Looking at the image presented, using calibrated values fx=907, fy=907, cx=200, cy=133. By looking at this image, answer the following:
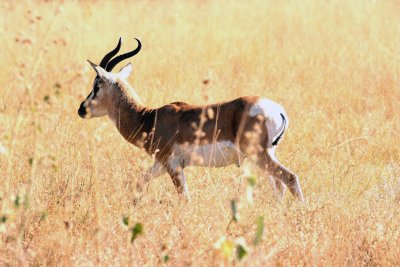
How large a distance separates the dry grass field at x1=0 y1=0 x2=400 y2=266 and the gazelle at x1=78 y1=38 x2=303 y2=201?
0.61 ft

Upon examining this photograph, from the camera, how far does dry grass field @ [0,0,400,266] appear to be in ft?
16.4

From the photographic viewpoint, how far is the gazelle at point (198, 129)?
21.3ft

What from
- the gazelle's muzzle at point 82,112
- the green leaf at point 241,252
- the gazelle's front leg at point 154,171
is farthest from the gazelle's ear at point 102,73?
the green leaf at point 241,252

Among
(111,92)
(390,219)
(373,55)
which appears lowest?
(373,55)

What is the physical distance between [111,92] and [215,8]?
24.7 ft

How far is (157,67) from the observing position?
36.3 ft

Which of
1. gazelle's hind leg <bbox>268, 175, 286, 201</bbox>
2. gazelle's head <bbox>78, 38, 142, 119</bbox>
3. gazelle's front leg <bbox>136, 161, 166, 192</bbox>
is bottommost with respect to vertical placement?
gazelle's hind leg <bbox>268, 175, 286, 201</bbox>

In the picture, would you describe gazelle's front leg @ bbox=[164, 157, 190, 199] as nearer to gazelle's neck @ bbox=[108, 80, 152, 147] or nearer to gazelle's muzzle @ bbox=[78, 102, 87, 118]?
gazelle's neck @ bbox=[108, 80, 152, 147]

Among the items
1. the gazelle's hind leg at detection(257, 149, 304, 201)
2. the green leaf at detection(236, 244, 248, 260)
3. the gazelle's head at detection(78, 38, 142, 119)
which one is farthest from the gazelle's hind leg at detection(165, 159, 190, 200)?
the green leaf at detection(236, 244, 248, 260)

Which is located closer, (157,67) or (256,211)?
(256,211)

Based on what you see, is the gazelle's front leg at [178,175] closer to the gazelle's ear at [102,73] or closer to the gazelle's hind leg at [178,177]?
the gazelle's hind leg at [178,177]

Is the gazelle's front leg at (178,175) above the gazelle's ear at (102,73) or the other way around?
the other way around

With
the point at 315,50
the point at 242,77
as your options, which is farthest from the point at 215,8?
the point at 242,77

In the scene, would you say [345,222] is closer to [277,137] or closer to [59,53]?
[277,137]
